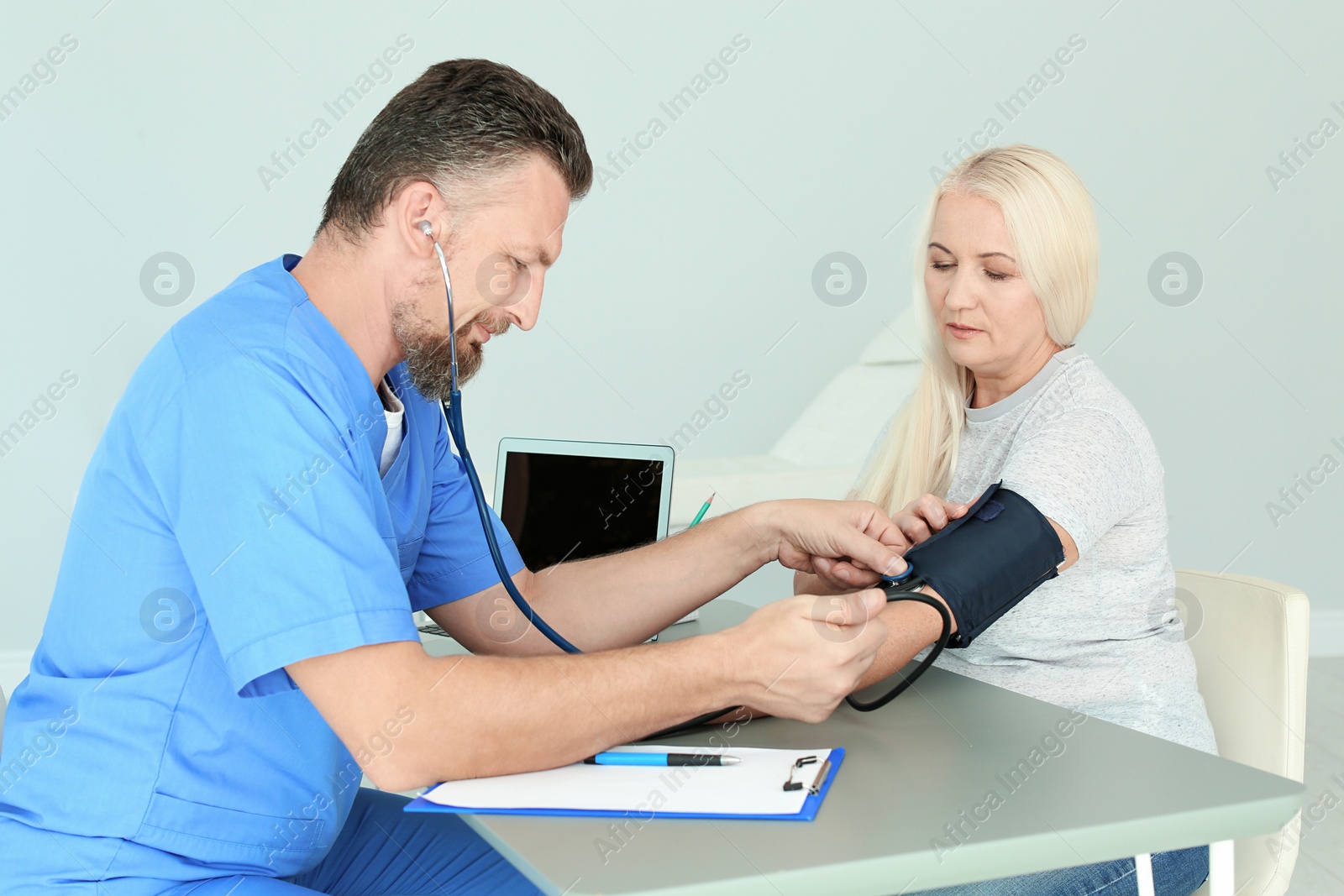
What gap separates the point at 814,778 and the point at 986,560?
0.36 m

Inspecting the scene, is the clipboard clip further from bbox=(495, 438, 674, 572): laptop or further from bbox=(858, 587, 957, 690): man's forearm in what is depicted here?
bbox=(495, 438, 674, 572): laptop

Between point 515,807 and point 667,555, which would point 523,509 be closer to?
point 667,555

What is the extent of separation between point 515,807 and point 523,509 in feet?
2.87

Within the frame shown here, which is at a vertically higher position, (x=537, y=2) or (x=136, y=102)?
(x=537, y=2)

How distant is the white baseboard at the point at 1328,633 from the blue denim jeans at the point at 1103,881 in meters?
2.90

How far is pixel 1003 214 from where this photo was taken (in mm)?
1459

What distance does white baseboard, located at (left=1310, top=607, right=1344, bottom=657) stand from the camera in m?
3.65

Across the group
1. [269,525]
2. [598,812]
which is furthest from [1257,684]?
[269,525]

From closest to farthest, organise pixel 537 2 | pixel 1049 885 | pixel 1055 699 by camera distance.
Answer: pixel 1049 885 < pixel 1055 699 < pixel 537 2

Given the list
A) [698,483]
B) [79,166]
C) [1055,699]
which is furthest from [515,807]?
[79,166]

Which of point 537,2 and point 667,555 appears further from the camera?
point 537,2

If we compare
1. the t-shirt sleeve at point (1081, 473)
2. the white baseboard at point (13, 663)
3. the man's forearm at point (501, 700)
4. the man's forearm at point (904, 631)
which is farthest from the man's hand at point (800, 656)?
the white baseboard at point (13, 663)

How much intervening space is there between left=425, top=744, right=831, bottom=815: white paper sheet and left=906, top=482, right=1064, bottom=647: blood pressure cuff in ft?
0.81

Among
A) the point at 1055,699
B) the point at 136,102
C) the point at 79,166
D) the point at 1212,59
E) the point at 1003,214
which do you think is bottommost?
the point at 79,166
